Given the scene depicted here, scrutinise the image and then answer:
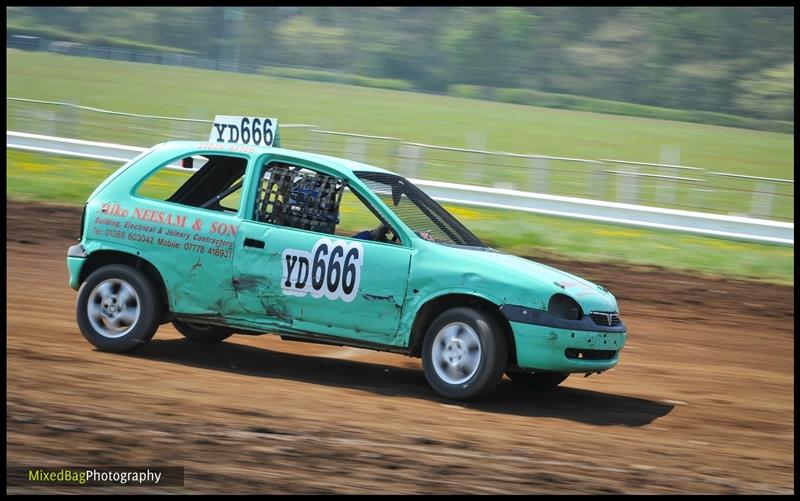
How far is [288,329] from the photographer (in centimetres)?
778

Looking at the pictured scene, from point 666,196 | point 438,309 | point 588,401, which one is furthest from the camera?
point 666,196

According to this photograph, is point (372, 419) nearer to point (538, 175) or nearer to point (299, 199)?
point (299, 199)

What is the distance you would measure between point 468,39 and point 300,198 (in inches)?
1741

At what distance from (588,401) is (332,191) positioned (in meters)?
2.54

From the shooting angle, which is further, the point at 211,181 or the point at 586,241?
the point at 586,241

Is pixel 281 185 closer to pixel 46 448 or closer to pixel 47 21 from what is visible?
pixel 46 448

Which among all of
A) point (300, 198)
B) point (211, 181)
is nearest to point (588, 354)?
point (300, 198)

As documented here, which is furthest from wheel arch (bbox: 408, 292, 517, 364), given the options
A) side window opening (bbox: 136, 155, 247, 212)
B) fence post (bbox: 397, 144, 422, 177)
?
fence post (bbox: 397, 144, 422, 177)

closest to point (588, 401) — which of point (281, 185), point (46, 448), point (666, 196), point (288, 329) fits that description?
point (288, 329)

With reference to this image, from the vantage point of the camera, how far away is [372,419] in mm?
6750

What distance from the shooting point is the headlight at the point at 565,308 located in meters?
7.34

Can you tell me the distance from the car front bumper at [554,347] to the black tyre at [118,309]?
2.83 metres

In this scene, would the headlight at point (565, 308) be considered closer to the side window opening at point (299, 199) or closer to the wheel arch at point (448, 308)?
the wheel arch at point (448, 308)

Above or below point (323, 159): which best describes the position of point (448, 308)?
below
